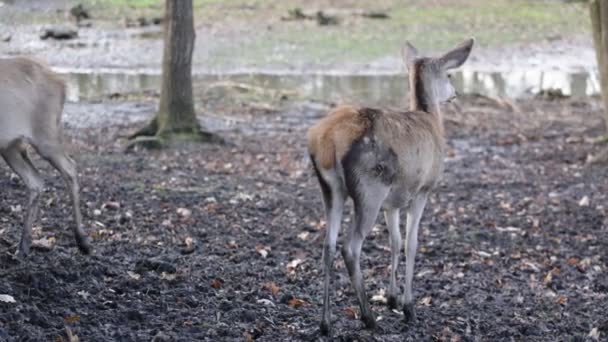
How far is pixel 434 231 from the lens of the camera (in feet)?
30.9

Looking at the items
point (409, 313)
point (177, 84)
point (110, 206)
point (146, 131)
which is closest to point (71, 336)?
point (409, 313)

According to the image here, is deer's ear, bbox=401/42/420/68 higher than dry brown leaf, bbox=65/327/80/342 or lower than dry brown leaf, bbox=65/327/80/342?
higher

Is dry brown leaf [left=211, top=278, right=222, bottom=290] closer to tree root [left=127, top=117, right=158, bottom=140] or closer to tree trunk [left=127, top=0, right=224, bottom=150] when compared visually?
tree trunk [left=127, top=0, right=224, bottom=150]

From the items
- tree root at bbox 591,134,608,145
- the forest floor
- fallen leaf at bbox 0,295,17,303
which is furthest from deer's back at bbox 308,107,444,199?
the forest floor

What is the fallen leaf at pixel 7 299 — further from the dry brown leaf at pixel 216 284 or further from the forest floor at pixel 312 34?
the forest floor at pixel 312 34

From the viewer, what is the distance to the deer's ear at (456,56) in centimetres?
725

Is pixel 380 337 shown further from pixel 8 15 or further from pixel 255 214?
pixel 8 15

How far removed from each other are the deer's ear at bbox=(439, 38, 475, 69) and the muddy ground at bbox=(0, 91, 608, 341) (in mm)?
1714

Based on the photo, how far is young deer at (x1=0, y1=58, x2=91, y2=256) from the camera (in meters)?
6.87

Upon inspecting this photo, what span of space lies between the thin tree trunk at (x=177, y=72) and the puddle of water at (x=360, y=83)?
178 inches

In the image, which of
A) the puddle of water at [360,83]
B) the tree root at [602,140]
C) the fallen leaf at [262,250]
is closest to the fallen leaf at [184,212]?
the fallen leaf at [262,250]

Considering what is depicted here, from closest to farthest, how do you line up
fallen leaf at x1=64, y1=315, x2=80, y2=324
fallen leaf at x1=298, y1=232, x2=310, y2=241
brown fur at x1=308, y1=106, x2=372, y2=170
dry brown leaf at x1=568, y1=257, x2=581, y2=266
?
fallen leaf at x1=64, y1=315, x2=80, y2=324
brown fur at x1=308, y1=106, x2=372, y2=170
dry brown leaf at x1=568, y1=257, x2=581, y2=266
fallen leaf at x1=298, y1=232, x2=310, y2=241

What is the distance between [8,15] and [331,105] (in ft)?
23.1

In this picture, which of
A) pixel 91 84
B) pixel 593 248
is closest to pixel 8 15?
pixel 91 84
